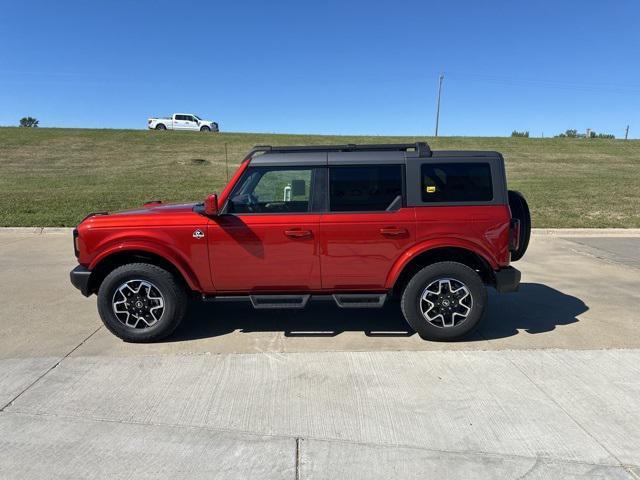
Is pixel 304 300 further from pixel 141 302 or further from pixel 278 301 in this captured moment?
pixel 141 302

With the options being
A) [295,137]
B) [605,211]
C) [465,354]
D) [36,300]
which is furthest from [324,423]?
[295,137]

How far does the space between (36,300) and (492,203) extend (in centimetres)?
518

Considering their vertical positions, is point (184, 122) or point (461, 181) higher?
point (184, 122)

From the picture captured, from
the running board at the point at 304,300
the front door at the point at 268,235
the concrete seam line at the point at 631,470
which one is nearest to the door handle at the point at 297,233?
the front door at the point at 268,235

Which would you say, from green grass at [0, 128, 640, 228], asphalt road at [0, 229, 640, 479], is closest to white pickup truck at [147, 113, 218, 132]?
green grass at [0, 128, 640, 228]

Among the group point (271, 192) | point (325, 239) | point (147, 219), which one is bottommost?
point (325, 239)

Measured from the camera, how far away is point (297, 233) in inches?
168

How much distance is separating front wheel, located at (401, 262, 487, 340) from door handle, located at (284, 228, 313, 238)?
40.7 inches

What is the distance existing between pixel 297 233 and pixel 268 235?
26 cm

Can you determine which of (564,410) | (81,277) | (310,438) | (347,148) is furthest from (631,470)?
(81,277)

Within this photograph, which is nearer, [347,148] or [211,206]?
[211,206]

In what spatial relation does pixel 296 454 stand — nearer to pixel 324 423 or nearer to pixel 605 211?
pixel 324 423

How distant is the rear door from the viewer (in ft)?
14.0

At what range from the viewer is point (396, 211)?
14.1 ft
